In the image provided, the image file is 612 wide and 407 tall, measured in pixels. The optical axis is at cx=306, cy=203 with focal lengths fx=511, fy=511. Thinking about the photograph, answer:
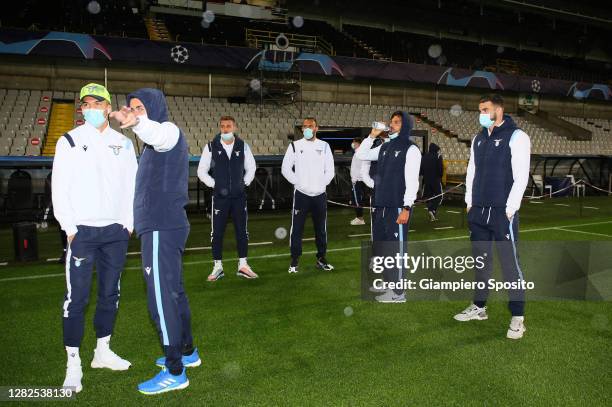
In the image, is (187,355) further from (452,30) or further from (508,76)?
(452,30)

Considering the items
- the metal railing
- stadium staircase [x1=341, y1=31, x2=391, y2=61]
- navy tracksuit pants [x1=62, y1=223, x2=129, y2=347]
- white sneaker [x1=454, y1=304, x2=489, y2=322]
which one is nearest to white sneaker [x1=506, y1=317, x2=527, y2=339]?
white sneaker [x1=454, y1=304, x2=489, y2=322]

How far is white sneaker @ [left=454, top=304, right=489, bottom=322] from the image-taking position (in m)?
4.88

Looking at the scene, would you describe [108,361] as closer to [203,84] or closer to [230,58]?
[230,58]

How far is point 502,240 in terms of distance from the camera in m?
4.38

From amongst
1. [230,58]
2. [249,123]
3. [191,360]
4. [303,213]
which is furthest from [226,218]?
[230,58]

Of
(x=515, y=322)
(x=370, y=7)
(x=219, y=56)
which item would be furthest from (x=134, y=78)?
(x=515, y=322)

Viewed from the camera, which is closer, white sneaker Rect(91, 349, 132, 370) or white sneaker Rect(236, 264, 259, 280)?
white sneaker Rect(91, 349, 132, 370)

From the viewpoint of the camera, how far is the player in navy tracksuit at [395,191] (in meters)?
5.16

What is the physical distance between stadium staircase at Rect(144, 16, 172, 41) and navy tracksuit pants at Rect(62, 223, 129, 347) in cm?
1958

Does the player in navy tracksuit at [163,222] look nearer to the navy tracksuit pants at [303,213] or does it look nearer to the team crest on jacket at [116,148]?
the team crest on jacket at [116,148]

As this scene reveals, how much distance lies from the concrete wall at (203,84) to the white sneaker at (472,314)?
65.2 ft

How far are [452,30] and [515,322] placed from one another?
33592mm

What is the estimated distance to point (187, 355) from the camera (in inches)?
147

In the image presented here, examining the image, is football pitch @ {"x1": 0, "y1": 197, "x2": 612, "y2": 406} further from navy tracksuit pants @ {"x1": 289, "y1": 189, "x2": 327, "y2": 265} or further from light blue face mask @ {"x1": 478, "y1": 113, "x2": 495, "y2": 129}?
light blue face mask @ {"x1": 478, "y1": 113, "x2": 495, "y2": 129}
